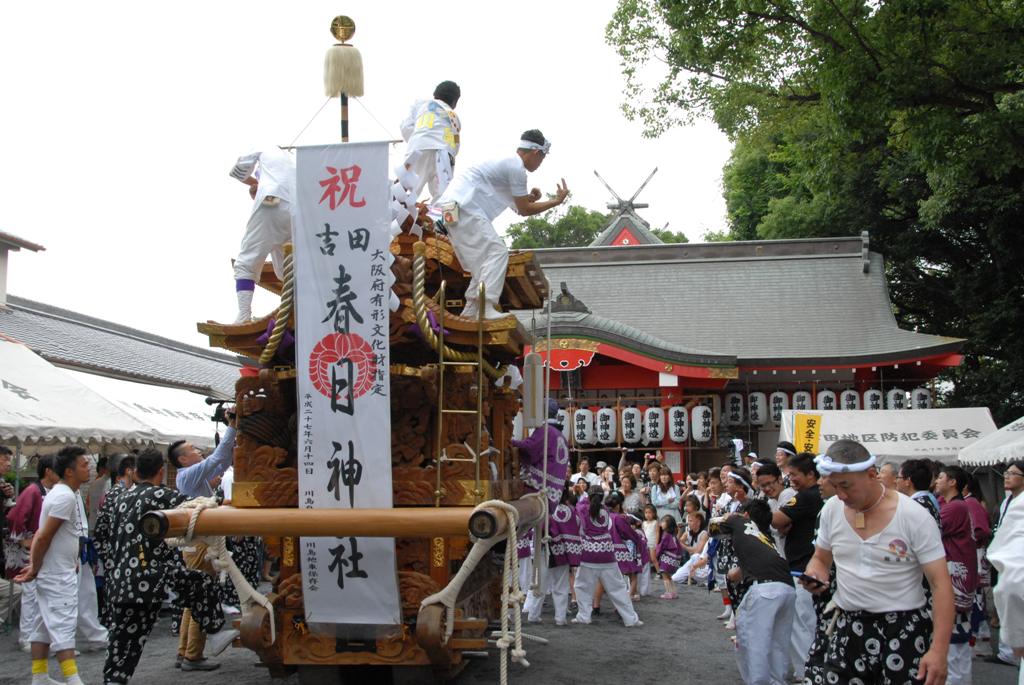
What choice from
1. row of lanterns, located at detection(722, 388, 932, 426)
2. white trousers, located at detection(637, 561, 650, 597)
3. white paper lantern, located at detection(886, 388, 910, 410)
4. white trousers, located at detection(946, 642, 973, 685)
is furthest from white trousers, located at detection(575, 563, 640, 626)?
white paper lantern, located at detection(886, 388, 910, 410)

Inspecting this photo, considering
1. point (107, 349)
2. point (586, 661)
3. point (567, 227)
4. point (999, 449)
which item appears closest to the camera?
point (586, 661)

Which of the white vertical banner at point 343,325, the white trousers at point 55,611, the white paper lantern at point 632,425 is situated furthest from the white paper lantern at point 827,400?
the white vertical banner at point 343,325

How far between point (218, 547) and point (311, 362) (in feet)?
4.18

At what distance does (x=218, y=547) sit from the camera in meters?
5.52

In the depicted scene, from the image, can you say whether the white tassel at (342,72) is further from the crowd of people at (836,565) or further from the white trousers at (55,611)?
the white trousers at (55,611)

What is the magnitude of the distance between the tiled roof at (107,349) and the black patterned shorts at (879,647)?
14.4m

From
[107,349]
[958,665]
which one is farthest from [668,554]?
[107,349]

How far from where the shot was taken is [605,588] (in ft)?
34.1

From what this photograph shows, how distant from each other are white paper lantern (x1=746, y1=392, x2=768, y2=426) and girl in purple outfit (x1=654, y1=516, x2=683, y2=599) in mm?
7908

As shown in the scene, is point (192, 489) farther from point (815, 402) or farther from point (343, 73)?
point (815, 402)

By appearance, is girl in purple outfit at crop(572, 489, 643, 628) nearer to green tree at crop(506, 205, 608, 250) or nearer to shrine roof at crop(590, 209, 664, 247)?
shrine roof at crop(590, 209, 664, 247)

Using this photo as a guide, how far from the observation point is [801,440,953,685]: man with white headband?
13.5 feet

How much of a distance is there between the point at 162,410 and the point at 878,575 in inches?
468

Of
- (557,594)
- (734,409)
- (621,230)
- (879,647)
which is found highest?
(621,230)
